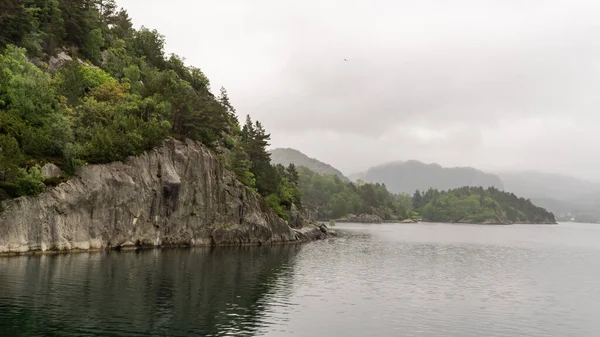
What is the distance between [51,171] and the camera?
75250 mm

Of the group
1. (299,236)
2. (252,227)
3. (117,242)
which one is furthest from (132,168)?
(299,236)

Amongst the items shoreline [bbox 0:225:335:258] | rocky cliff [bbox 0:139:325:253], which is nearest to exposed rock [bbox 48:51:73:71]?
rocky cliff [bbox 0:139:325:253]

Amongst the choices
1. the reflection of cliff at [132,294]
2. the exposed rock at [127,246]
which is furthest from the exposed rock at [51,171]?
the exposed rock at [127,246]

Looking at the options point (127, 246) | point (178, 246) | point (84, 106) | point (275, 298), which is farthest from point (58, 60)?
point (275, 298)

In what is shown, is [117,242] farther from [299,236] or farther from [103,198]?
[299,236]

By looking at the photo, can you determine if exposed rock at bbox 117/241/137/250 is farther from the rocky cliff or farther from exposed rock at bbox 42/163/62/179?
exposed rock at bbox 42/163/62/179

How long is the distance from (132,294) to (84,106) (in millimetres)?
56138

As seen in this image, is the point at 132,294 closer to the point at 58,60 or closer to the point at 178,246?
the point at 178,246

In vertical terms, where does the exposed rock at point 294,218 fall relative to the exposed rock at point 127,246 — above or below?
above

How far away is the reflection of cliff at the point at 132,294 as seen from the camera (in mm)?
34969

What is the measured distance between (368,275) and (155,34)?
11675 cm

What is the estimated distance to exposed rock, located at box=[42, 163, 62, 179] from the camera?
244 ft

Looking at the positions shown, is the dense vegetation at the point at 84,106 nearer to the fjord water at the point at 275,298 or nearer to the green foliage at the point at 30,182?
the green foliage at the point at 30,182

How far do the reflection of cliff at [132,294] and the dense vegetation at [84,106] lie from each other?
19.1 m
